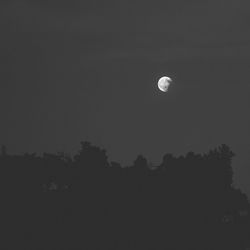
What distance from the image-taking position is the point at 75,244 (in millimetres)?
69125

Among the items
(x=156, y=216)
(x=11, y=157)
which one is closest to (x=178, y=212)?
(x=156, y=216)

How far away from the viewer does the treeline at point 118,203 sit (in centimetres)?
6938

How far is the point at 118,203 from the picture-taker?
70.3 meters

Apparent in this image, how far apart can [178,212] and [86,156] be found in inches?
288

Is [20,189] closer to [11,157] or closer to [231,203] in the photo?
[11,157]

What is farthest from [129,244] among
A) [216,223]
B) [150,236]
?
[216,223]

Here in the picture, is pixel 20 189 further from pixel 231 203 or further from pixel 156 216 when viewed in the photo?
pixel 231 203

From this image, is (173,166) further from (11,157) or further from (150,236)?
(11,157)

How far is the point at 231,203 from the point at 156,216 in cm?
554

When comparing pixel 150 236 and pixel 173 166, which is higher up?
pixel 173 166

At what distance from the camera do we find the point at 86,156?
7269 cm

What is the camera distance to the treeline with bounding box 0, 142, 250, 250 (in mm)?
69375

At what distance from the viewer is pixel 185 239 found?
229 ft

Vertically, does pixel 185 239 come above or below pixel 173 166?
below
